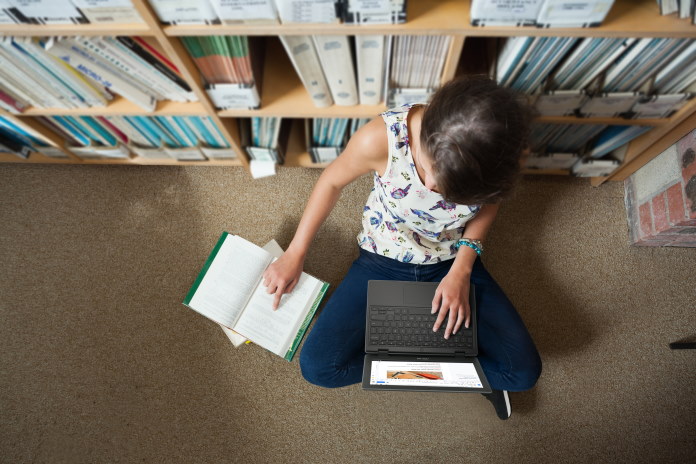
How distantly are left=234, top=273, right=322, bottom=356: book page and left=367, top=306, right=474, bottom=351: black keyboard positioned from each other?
0.24m

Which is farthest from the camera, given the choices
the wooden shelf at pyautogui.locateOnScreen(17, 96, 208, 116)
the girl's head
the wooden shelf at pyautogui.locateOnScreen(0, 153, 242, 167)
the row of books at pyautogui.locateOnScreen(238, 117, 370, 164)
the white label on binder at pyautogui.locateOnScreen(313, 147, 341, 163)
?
the wooden shelf at pyautogui.locateOnScreen(0, 153, 242, 167)

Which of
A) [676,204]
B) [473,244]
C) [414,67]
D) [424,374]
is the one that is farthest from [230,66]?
[676,204]

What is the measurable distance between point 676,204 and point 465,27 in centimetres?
91

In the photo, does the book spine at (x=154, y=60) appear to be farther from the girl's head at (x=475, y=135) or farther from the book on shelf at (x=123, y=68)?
the girl's head at (x=475, y=135)

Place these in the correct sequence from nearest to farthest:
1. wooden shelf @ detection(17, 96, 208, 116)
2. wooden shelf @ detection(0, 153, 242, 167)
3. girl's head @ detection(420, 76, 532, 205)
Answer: girl's head @ detection(420, 76, 532, 205)
wooden shelf @ detection(17, 96, 208, 116)
wooden shelf @ detection(0, 153, 242, 167)

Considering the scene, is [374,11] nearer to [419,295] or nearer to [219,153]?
[419,295]

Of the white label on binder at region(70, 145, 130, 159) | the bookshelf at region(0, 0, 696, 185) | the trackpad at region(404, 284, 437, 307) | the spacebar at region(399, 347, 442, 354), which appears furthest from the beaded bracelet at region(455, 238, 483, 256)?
the white label on binder at region(70, 145, 130, 159)

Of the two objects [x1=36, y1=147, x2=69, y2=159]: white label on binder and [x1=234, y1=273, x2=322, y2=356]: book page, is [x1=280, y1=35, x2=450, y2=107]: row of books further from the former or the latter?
[x1=36, y1=147, x2=69, y2=159]: white label on binder

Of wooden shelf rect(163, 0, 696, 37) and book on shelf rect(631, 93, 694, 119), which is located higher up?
wooden shelf rect(163, 0, 696, 37)

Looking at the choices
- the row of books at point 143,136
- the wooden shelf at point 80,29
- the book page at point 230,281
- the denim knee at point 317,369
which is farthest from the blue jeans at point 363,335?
the wooden shelf at point 80,29

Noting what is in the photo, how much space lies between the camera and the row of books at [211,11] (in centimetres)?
75

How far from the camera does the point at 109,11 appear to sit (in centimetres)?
79

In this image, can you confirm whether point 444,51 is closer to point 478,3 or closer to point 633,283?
point 478,3

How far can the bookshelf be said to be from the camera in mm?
770
